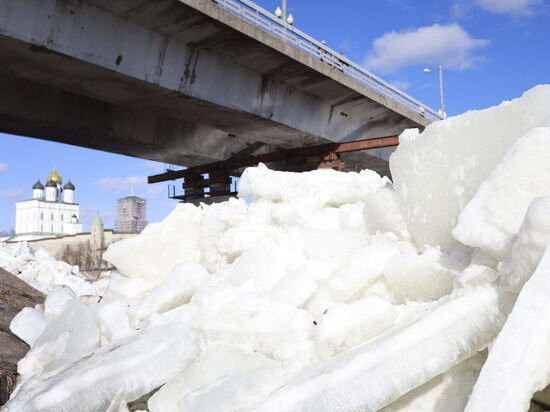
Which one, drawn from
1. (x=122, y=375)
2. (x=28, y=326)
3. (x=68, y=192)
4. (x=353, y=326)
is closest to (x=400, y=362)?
(x=353, y=326)

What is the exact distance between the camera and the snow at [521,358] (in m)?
→ 1.31

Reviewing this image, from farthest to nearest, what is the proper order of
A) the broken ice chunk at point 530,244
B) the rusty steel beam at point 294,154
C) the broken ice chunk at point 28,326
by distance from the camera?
the rusty steel beam at point 294,154, the broken ice chunk at point 28,326, the broken ice chunk at point 530,244

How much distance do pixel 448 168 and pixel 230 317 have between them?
1.28 meters

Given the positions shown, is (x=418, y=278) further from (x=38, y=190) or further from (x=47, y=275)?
(x=38, y=190)

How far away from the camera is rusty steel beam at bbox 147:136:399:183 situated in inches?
572

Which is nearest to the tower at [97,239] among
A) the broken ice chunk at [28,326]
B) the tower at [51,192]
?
the broken ice chunk at [28,326]

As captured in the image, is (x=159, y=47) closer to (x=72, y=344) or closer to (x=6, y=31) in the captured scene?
(x=6, y=31)

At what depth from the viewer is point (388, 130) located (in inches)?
719

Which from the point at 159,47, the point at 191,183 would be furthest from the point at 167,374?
the point at 191,183

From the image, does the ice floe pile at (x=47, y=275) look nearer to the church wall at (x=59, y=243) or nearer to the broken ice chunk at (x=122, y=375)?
the broken ice chunk at (x=122, y=375)

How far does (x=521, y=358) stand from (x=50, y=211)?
10117 centimetres

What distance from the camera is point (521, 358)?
4.45ft

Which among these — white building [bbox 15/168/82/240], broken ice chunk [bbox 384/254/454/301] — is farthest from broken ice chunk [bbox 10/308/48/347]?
white building [bbox 15/168/82/240]

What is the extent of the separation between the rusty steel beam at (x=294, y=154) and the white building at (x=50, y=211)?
258 ft
